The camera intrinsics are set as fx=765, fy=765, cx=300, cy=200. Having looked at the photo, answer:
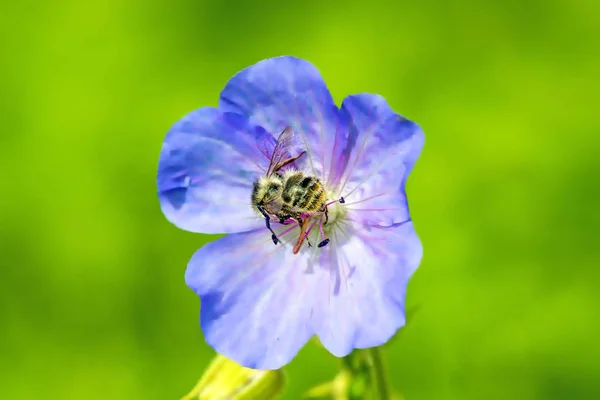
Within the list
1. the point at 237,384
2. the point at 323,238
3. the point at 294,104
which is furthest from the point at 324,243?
the point at 237,384

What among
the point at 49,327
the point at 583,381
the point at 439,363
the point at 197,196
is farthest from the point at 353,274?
the point at 49,327

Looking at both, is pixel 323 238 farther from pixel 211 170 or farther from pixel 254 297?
pixel 211 170

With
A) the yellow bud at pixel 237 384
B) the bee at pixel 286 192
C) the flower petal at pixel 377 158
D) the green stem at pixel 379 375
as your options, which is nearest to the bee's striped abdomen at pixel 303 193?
the bee at pixel 286 192

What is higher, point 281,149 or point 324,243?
point 281,149

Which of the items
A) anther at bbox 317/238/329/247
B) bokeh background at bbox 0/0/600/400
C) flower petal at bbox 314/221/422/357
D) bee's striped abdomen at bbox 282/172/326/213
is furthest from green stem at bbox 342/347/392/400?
bokeh background at bbox 0/0/600/400

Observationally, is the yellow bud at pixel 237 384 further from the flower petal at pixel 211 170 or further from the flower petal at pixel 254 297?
the flower petal at pixel 211 170
